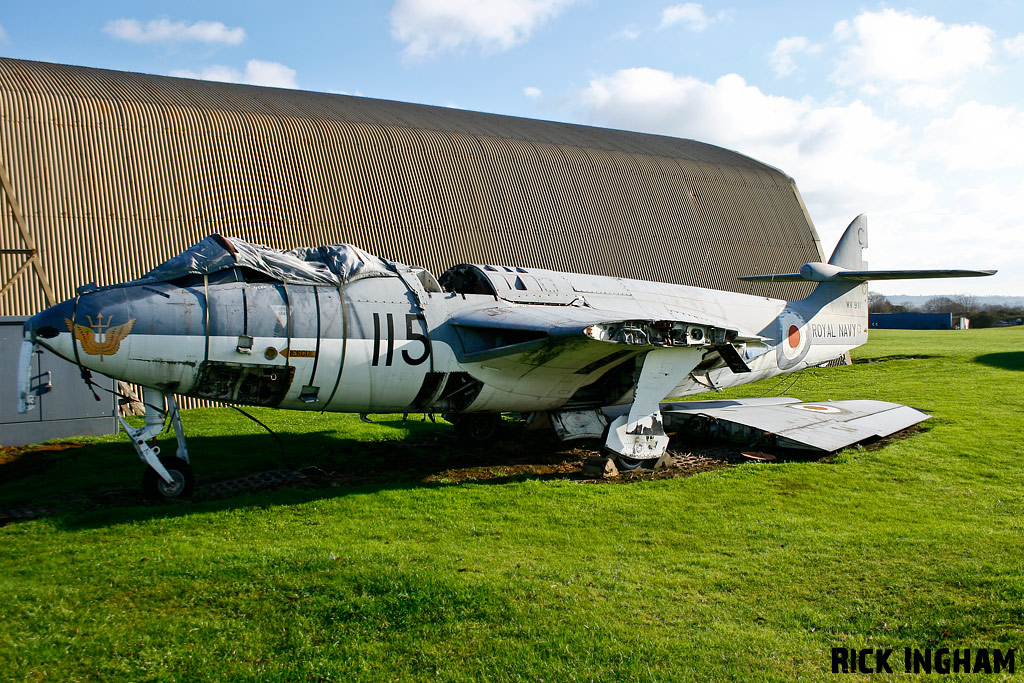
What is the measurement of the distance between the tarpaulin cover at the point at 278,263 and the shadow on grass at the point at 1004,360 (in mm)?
23987

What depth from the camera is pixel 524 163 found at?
24688mm

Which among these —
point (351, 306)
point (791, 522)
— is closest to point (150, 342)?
point (351, 306)

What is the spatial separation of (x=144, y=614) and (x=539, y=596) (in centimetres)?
334

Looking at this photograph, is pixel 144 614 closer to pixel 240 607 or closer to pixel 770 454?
pixel 240 607

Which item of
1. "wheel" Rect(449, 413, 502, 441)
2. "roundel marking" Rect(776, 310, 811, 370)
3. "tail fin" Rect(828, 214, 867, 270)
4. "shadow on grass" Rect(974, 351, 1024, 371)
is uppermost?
"tail fin" Rect(828, 214, 867, 270)

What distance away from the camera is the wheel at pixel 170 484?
30.4 feet

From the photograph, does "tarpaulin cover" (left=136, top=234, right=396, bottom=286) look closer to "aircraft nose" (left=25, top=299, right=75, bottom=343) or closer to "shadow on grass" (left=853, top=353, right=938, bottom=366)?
"aircraft nose" (left=25, top=299, right=75, bottom=343)

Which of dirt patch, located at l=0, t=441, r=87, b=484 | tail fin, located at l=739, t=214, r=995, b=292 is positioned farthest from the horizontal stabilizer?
dirt patch, located at l=0, t=441, r=87, b=484

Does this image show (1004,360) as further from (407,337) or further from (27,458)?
(27,458)

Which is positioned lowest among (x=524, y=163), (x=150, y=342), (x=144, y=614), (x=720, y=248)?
(x=144, y=614)

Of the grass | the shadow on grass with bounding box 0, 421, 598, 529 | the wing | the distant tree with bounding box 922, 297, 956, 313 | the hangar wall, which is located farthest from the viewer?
the distant tree with bounding box 922, 297, 956, 313

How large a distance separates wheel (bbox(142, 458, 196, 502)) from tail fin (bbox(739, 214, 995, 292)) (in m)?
13.5

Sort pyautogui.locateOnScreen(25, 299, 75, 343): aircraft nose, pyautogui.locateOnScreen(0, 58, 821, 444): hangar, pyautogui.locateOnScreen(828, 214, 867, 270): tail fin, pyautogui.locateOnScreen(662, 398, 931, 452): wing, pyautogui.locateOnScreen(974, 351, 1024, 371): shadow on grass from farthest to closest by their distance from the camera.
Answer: pyautogui.locateOnScreen(974, 351, 1024, 371): shadow on grass, pyautogui.locateOnScreen(0, 58, 821, 444): hangar, pyautogui.locateOnScreen(828, 214, 867, 270): tail fin, pyautogui.locateOnScreen(662, 398, 931, 452): wing, pyautogui.locateOnScreen(25, 299, 75, 343): aircraft nose

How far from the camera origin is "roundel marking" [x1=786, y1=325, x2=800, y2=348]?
1563 cm
